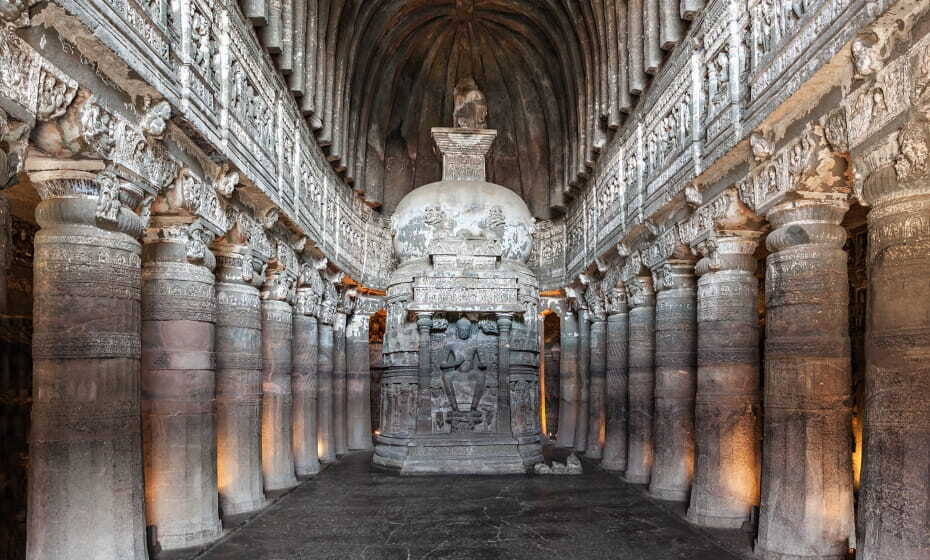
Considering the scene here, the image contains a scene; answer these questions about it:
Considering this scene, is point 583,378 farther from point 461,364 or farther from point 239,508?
point 239,508

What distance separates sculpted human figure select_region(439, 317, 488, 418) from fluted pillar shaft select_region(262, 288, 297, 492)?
335cm

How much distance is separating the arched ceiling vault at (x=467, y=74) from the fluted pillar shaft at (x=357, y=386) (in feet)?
13.8

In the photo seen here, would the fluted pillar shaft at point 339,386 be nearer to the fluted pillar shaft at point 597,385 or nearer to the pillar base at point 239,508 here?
the fluted pillar shaft at point 597,385

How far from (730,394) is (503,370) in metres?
5.70

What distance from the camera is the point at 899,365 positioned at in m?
5.49

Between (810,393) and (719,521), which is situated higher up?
(810,393)

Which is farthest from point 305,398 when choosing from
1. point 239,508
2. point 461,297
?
point 239,508

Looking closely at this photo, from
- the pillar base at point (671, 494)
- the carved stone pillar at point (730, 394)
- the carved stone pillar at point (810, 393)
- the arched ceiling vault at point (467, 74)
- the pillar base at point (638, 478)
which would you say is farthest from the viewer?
the arched ceiling vault at point (467, 74)

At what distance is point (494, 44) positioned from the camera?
2205 cm

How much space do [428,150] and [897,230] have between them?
18.9 m

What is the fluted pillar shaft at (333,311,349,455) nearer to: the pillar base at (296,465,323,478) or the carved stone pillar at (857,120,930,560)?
the pillar base at (296,465,323,478)

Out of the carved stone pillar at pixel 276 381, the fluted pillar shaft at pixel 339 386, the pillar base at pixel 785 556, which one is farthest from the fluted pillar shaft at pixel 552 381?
the pillar base at pixel 785 556

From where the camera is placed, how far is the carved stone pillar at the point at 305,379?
14156 millimetres

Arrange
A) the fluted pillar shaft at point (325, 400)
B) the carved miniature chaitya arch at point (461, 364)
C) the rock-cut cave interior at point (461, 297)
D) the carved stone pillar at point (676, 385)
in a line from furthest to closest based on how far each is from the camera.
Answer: the fluted pillar shaft at point (325, 400) < the carved miniature chaitya arch at point (461, 364) < the carved stone pillar at point (676, 385) < the rock-cut cave interior at point (461, 297)
